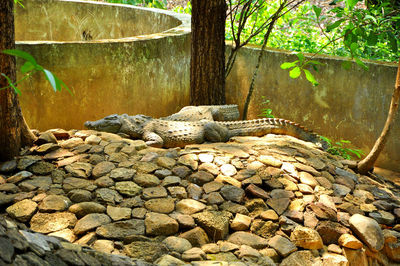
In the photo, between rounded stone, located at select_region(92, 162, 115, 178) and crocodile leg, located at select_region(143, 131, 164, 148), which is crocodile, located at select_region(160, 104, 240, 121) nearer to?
crocodile leg, located at select_region(143, 131, 164, 148)

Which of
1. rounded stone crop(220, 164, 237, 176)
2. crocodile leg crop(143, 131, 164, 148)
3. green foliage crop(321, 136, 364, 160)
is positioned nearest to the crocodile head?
crocodile leg crop(143, 131, 164, 148)

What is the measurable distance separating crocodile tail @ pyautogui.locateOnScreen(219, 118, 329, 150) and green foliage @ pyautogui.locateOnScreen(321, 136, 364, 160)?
0.13 meters

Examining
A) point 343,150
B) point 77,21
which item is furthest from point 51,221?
point 77,21

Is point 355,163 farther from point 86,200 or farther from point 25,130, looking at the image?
point 25,130

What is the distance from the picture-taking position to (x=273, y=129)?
480cm

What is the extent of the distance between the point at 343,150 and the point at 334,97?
2.23 ft

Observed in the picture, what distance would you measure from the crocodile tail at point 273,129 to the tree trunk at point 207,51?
0.69 meters

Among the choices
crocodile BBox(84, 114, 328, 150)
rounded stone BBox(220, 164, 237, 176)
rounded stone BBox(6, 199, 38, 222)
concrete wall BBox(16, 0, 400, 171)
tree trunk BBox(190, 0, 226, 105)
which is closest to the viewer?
rounded stone BBox(6, 199, 38, 222)

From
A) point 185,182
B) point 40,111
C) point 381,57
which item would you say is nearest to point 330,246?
point 185,182

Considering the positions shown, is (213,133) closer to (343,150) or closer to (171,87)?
(171,87)

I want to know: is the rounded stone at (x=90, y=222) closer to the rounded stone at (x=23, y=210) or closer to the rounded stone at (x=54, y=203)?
the rounded stone at (x=54, y=203)

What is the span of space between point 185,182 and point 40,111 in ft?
6.86

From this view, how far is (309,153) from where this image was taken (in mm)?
4016

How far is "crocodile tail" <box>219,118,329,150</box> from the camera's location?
4.67m
